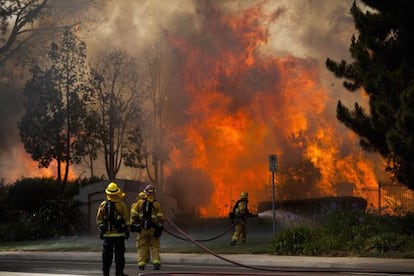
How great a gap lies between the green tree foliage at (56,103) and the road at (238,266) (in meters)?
21.1

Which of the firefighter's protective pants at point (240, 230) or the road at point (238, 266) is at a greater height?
the firefighter's protective pants at point (240, 230)

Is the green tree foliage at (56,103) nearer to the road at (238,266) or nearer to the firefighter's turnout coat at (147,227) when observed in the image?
the road at (238,266)

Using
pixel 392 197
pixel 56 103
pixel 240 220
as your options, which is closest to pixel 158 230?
pixel 240 220

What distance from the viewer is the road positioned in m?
15.2

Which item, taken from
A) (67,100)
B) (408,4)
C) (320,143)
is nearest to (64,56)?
(67,100)

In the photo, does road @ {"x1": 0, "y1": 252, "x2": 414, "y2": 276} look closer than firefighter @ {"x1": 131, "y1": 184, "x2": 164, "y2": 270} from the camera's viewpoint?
Yes

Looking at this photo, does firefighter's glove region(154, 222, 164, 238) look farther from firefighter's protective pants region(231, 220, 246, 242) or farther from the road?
firefighter's protective pants region(231, 220, 246, 242)

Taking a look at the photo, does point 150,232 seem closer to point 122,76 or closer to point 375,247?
point 375,247

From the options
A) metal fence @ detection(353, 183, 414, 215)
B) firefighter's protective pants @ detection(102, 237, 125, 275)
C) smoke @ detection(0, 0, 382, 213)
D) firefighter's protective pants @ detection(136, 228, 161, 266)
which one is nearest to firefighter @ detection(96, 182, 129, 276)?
firefighter's protective pants @ detection(102, 237, 125, 275)

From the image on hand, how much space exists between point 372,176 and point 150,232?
24395 millimetres

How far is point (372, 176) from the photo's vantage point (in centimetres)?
3866

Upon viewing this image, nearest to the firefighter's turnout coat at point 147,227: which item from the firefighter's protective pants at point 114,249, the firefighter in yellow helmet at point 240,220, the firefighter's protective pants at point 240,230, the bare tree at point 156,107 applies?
the firefighter's protective pants at point 114,249

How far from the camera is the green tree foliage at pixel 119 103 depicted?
139ft

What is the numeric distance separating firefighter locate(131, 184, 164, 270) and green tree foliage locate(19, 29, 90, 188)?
25.3 metres
